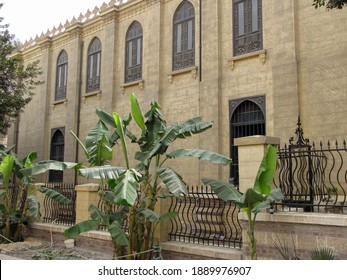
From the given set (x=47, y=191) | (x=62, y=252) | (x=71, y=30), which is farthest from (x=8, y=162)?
(x=71, y=30)

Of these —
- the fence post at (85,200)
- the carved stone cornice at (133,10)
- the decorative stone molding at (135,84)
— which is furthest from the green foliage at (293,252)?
the carved stone cornice at (133,10)

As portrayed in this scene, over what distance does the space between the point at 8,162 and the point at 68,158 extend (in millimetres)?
11080

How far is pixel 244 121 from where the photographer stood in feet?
47.3

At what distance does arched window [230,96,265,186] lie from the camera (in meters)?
13.9

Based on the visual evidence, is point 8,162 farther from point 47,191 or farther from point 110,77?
point 110,77

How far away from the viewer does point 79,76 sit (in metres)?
21.6

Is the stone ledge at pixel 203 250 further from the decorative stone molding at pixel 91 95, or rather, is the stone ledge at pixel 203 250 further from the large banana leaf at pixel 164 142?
the decorative stone molding at pixel 91 95

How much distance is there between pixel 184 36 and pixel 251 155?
1080 cm

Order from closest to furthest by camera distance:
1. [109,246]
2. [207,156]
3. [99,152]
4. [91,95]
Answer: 1. [207,156]
2. [99,152]
3. [109,246]
4. [91,95]

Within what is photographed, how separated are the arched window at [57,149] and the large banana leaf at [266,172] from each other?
17426 mm

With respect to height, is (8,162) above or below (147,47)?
below

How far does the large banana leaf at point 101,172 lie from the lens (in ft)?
21.6

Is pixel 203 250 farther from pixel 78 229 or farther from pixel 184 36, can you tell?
pixel 184 36

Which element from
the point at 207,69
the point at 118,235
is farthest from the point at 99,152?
the point at 207,69
